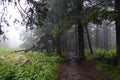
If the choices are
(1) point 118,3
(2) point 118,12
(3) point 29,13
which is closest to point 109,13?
(2) point 118,12

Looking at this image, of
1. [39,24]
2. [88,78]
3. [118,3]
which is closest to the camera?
[39,24]

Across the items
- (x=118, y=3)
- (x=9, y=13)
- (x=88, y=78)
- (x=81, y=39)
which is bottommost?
(x=88, y=78)

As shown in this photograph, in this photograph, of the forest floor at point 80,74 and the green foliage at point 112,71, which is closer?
the forest floor at point 80,74

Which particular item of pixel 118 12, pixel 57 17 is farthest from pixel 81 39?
pixel 118 12

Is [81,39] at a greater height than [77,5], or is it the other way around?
[77,5]

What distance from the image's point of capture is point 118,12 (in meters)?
12.8

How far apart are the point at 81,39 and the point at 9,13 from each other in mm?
11411

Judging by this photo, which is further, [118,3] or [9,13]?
[118,3]

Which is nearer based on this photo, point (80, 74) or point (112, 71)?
point (80, 74)

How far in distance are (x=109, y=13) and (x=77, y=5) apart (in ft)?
21.9

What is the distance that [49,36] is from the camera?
80.9 ft

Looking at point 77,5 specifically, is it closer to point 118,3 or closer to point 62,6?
point 62,6

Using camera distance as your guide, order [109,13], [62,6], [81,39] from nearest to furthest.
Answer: [109,13], [62,6], [81,39]

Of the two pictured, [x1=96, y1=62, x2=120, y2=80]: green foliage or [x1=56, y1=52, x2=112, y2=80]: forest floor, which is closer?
[x1=56, y1=52, x2=112, y2=80]: forest floor
